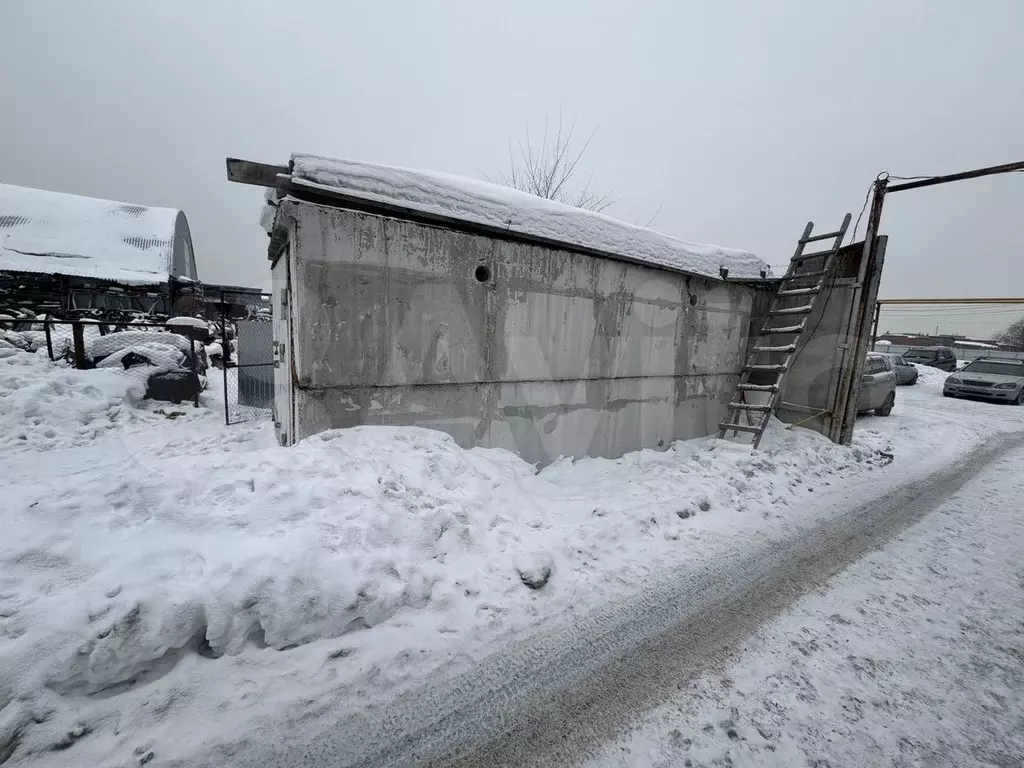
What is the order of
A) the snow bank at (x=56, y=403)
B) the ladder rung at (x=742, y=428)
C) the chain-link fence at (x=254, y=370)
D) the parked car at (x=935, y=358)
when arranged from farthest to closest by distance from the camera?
the parked car at (x=935, y=358), the chain-link fence at (x=254, y=370), the ladder rung at (x=742, y=428), the snow bank at (x=56, y=403)

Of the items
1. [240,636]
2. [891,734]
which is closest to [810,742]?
[891,734]

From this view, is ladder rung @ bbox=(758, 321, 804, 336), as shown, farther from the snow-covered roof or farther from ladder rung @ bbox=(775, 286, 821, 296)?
the snow-covered roof

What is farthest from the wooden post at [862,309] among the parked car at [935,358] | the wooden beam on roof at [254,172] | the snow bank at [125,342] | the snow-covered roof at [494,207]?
the parked car at [935,358]

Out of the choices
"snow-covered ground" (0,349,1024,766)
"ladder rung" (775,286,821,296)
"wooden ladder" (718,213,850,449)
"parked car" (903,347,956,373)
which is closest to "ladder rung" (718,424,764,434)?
"wooden ladder" (718,213,850,449)

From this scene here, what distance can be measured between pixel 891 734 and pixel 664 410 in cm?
459

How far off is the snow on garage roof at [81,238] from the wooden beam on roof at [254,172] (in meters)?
19.2

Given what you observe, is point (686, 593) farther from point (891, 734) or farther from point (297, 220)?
point (297, 220)

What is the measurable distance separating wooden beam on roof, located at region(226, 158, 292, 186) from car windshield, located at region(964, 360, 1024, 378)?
868 inches

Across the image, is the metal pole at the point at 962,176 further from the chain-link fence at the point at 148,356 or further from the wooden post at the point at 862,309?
the chain-link fence at the point at 148,356

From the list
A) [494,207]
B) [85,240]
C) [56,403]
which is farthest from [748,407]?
[85,240]

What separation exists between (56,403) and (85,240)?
2073cm

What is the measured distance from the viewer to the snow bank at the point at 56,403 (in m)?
5.29

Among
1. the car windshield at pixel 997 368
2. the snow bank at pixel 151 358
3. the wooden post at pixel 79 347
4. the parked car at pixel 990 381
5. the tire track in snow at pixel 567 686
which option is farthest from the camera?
the car windshield at pixel 997 368

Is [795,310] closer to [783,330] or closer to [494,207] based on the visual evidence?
[783,330]
